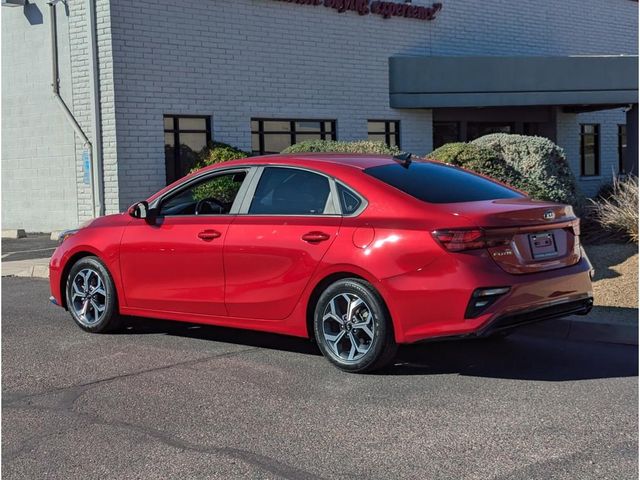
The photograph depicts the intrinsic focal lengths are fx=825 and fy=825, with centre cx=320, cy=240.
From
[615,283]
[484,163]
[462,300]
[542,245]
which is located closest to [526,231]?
[542,245]

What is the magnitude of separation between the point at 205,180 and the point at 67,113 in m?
9.82

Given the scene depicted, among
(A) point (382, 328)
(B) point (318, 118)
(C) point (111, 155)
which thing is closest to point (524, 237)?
(A) point (382, 328)

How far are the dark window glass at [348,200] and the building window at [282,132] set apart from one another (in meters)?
11.3

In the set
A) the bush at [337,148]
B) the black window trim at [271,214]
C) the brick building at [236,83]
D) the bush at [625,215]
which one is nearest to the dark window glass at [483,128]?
the brick building at [236,83]

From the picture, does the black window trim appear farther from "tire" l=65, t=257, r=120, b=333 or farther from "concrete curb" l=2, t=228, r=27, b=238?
"concrete curb" l=2, t=228, r=27, b=238

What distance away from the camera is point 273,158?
6.94 m

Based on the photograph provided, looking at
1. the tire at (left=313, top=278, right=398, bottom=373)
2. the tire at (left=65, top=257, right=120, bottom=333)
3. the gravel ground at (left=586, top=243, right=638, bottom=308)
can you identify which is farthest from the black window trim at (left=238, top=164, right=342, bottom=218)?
the gravel ground at (left=586, top=243, right=638, bottom=308)

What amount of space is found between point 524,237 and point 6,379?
3.97 m

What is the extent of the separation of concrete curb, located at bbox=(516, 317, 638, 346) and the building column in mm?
13916

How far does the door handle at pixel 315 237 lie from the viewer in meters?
6.18

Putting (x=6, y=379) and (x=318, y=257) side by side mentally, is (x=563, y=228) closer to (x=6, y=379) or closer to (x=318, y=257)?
(x=318, y=257)

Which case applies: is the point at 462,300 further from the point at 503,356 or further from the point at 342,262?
the point at 503,356

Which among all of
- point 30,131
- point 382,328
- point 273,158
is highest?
point 30,131

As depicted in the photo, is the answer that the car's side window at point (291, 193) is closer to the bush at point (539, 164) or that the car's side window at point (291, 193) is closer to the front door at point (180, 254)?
the front door at point (180, 254)
